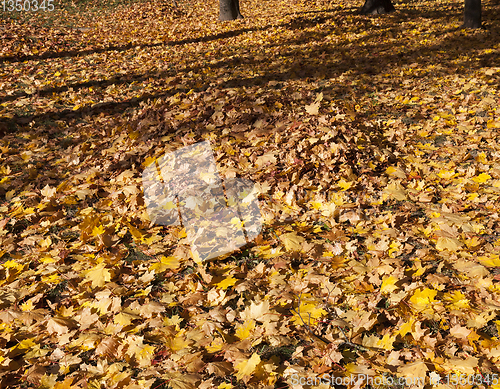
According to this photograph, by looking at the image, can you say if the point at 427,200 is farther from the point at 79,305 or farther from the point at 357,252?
the point at 79,305

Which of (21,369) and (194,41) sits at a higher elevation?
(194,41)

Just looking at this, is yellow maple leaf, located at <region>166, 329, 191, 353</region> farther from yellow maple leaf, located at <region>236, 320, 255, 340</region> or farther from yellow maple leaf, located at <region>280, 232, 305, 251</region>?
yellow maple leaf, located at <region>280, 232, 305, 251</region>

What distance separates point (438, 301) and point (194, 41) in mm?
9471

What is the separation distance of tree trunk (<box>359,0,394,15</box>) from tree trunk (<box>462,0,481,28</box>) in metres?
2.62

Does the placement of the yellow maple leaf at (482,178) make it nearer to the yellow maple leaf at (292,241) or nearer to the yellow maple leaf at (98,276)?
the yellow maple leaf at (292,241)

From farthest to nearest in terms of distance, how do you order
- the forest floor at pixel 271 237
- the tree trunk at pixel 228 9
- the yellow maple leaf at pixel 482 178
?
the tree trunk at pixel 228 9
the yellow maple leaf at pixel 482 178
the forest floor at pixel 271 237

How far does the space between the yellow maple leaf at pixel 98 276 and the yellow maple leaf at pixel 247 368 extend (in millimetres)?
1247

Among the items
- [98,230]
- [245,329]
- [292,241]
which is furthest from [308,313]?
[98,230]

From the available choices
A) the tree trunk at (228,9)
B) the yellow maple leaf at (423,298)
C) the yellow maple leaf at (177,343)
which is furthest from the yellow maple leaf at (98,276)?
the tree trunk at (228,9)

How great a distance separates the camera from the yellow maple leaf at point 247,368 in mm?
1791

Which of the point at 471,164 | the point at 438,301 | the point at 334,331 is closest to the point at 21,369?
the point at 334,331

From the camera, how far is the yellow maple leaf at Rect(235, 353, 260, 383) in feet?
5.88

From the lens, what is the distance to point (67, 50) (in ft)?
30.7

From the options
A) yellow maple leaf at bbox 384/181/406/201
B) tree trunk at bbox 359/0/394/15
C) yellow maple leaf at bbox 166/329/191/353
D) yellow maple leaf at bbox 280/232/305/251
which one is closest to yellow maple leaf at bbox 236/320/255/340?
yellow maple leaf at bbox 166/329/191/353
